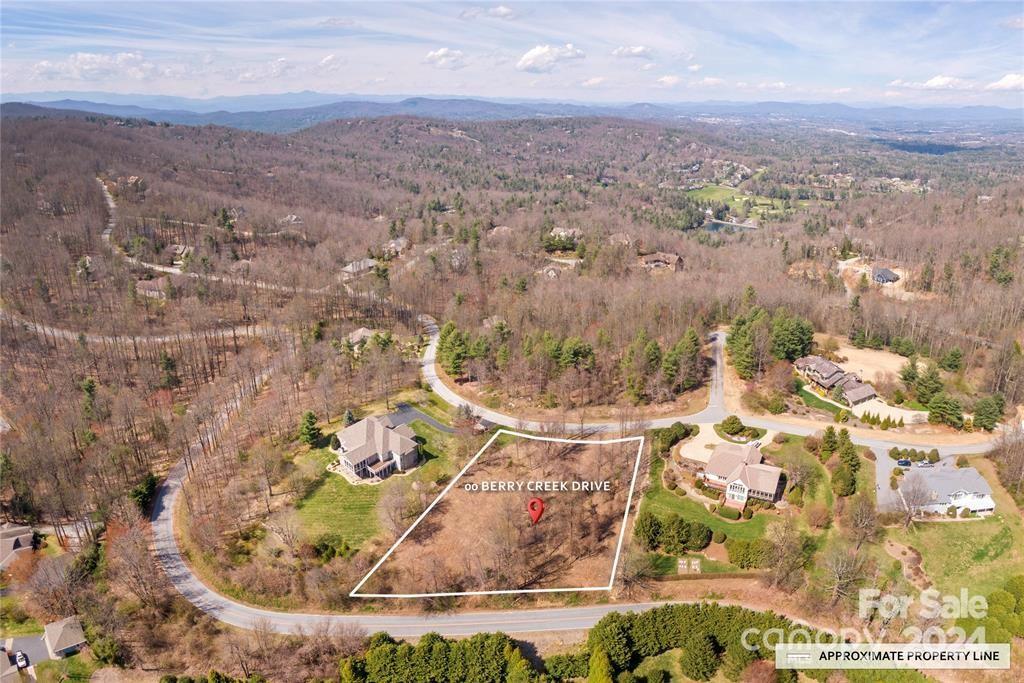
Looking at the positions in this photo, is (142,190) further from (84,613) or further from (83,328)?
(84,613)

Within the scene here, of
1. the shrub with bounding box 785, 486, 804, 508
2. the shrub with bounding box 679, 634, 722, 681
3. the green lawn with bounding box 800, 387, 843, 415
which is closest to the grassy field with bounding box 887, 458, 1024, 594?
the shrub with bounding box 785, 486, 804, 508

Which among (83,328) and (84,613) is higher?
(83,328)

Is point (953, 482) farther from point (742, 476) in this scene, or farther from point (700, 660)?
point (700, 660)

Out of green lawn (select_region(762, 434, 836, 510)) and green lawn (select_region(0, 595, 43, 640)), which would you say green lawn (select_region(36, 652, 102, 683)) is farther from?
green lawn (select_region(762, 434, 836, 510))

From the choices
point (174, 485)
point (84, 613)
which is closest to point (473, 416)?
point (174, 485)

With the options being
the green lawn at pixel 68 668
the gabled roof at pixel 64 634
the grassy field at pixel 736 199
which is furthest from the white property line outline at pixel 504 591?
the grassy field at pixel 736 199

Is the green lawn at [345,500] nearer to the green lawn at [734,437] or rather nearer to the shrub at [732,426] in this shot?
the green lawn at [734,437]
